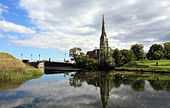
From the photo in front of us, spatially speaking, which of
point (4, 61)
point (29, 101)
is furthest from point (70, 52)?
point (29, 101)

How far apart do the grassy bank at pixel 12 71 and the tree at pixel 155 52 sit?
100001mm

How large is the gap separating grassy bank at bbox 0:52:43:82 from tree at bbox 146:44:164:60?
10000 cm

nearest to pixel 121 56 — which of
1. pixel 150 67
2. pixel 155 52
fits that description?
pixel 155 52

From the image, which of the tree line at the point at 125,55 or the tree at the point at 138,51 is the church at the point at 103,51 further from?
the tree at the point at 138,51

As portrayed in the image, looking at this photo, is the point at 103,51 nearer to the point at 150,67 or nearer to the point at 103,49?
the point at 103,49

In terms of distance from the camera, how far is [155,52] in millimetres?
175125

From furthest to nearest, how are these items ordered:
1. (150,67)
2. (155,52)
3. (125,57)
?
(155,52), (125,57), (150,67)

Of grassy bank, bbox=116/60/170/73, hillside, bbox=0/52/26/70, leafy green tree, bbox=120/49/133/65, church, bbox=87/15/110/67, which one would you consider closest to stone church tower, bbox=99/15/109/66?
church, bbox=87/15/110/67

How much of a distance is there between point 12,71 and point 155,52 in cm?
11826

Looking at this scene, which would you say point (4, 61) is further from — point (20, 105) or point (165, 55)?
point (165, 55)

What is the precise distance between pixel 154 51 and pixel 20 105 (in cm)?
15606

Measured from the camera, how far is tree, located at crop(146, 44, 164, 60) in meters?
173

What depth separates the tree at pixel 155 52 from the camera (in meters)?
173

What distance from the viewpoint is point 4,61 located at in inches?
3494
